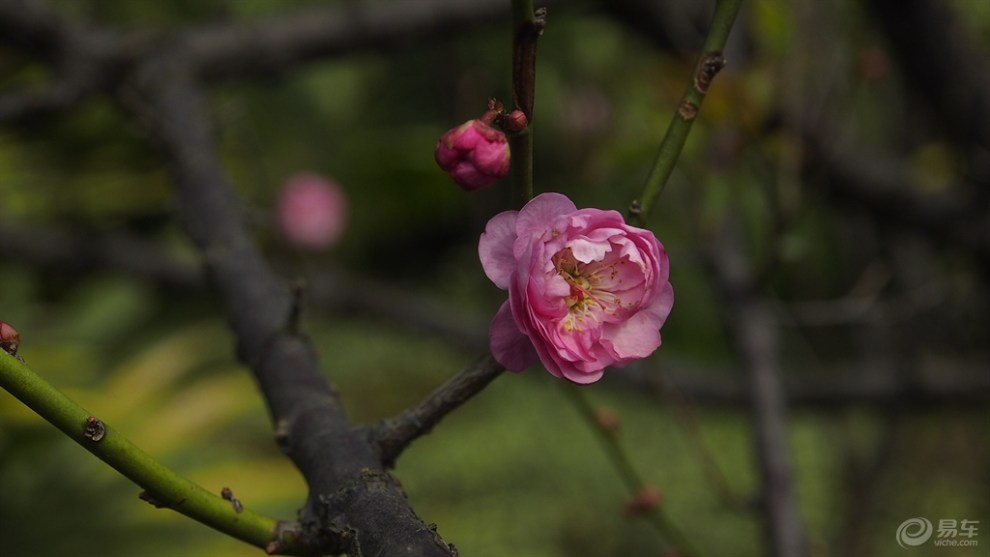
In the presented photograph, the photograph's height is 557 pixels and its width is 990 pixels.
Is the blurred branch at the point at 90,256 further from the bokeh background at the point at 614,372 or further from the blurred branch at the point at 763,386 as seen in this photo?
the blurred branch at the point at 763,386

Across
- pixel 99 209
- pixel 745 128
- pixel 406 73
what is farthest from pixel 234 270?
pixel 406 73

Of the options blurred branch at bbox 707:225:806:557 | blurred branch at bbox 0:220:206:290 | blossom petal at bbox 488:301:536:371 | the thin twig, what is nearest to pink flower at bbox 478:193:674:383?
blossom petal at bbox 488:301:536:371

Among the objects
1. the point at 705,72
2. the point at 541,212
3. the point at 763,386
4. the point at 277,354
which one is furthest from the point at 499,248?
the point at 763,386

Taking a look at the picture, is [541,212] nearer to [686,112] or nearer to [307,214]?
[686,112]

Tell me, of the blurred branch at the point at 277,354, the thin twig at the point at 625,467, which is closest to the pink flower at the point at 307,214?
the blurred branch at the point at 277,354

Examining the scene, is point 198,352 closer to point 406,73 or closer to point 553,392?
point 553,392

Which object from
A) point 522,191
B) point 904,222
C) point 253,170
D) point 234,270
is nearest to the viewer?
point 522,191

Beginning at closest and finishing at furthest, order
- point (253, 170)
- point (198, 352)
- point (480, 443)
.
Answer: point (198, 352), point (480, 443), point (253, 170)
